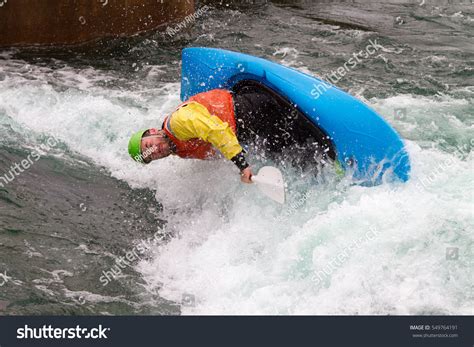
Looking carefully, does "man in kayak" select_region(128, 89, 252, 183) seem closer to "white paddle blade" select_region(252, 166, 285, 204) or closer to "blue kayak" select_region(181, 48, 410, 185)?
"white paddle blade" select_region(252, 166, 285, 204)

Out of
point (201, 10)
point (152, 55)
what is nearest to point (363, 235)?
point (152, 55)

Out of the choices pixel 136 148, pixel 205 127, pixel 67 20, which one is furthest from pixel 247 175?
pixel 67 20

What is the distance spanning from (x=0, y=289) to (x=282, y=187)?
1.75 m

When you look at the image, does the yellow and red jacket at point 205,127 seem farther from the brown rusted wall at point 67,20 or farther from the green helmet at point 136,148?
the brown rusted wall at point 67,20

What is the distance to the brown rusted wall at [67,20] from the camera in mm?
7855

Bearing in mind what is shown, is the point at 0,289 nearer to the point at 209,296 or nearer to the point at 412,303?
the point at 209,296

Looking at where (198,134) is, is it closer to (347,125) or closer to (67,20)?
(347,125)

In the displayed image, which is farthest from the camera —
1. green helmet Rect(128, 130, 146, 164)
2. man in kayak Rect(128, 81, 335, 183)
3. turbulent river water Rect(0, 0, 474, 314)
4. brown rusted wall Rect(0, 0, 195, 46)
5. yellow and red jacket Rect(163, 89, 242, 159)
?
brown rusted wall Rect(0, 0, 195, 46)

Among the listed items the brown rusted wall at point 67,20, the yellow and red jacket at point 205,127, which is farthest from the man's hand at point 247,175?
the brown rusted wall at point 67,20

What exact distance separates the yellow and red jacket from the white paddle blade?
0.21 meters

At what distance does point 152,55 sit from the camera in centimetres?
805

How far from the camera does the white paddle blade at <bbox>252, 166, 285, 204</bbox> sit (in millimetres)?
4448

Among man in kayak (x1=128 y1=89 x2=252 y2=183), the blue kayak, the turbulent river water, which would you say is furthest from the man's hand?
the blue kayak

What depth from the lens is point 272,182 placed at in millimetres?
4457
